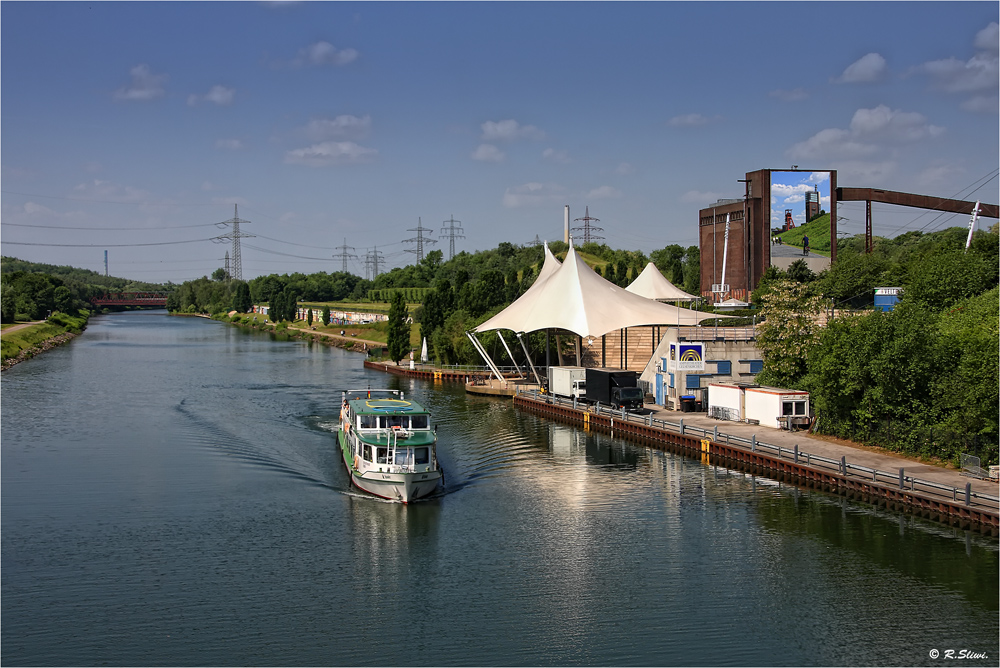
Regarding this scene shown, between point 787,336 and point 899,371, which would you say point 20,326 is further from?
point 899,371

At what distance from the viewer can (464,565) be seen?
27.4 m

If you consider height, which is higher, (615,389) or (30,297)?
(30,297)

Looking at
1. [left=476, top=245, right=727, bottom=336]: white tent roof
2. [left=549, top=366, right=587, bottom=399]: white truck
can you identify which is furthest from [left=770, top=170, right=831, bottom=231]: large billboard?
[left=549, top=366, right=587, bottom=399]: white truck

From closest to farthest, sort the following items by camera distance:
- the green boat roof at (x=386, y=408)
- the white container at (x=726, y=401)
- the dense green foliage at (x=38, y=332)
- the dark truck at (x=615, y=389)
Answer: the green boat roof at (x=386, y=408)
the white container at (x=726, y=401)
the dark truck at (x=615, y=389)
the dense green foliage at (x=38, y=332)

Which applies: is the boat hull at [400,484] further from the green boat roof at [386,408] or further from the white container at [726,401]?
the white container at [726,401]

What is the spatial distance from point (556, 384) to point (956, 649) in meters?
40.8

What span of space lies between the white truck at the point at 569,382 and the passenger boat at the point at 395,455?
23148 millimetres

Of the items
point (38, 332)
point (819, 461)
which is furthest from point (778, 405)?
point (38, 332)

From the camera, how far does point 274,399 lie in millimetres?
62844

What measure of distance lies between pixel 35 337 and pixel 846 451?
347 feet

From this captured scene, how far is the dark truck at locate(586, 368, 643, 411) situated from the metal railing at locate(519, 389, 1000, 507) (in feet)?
2.68

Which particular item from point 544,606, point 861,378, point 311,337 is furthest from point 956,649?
point 311,337

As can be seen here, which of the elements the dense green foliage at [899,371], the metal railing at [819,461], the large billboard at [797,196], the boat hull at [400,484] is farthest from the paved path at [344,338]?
the boat hull at [400,484]

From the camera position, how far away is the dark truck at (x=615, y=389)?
53.1m
